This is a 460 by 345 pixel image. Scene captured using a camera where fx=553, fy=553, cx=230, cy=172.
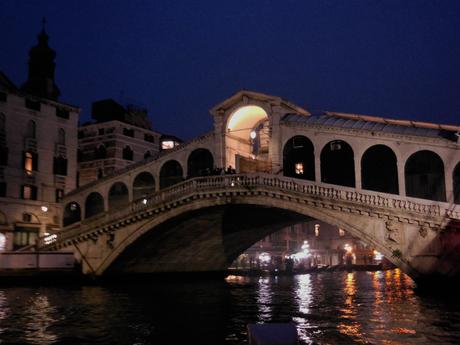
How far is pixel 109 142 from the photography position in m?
51.5

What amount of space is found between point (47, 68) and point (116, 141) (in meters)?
9.32

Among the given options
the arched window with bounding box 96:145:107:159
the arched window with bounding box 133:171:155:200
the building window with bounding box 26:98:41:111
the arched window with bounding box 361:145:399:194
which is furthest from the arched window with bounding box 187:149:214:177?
the arched window with bounding box 96:145:107:159

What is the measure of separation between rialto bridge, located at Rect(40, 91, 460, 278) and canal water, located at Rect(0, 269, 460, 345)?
138 inches

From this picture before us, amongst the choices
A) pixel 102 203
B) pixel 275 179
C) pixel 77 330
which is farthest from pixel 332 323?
pixel 102 203

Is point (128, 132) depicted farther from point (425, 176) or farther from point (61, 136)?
point (425, 176)

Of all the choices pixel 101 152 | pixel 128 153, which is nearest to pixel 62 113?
pixel 101 152

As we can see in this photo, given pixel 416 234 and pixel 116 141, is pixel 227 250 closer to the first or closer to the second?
pixel 116 141

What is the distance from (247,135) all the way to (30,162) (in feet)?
57.1

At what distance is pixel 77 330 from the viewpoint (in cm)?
1597

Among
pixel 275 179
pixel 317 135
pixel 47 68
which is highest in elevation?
pixel 47 68

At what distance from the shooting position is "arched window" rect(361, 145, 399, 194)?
3216 centimetres

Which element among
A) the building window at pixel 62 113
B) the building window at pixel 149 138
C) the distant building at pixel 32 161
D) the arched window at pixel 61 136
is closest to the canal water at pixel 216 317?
the distant building at pixel 32 161

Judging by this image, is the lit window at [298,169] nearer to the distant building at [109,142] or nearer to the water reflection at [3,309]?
the water reflection at [3,309]

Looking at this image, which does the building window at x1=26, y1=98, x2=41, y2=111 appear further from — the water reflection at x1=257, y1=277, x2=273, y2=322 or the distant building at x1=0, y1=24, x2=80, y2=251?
the water reflection at x1=257, y1=277, x2=273, y2=322
